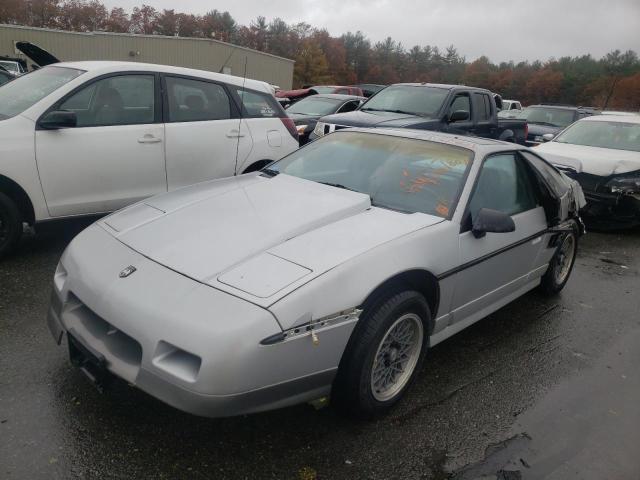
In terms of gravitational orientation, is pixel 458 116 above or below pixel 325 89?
above

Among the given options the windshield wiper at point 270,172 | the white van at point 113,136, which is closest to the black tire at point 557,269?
the windshield wiper at point 270,172

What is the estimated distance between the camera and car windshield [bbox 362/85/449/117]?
839cm

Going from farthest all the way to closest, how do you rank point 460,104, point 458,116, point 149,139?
point 460,104 → point 458,116 → point 149,139

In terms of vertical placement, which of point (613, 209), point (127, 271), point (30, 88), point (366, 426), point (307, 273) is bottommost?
point (366, 426)

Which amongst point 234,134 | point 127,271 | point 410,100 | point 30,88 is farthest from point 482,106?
point 127,271

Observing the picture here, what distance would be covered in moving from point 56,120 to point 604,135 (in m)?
8.01

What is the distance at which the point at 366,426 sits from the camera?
103 inches

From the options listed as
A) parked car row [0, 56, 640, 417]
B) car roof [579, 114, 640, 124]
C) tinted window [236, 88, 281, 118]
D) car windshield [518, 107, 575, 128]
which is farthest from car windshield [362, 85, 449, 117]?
car windshield [518, 107, 575, 128]

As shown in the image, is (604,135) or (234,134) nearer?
(234,134)

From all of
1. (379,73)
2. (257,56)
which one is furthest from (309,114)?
(379,73)

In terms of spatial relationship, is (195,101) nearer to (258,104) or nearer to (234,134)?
(234,134)

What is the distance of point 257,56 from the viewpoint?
3906cm

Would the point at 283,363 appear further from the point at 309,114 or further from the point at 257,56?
the point at 257,56

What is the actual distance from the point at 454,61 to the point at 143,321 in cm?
10153
